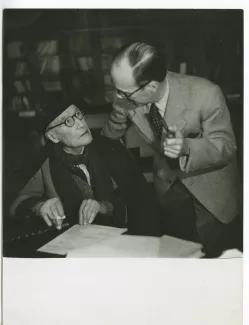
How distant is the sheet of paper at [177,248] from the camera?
5.61 ft

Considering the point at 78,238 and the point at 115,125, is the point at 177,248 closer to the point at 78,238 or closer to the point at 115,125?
the point at 78,238

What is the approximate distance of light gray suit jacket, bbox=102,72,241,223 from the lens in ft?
5.62

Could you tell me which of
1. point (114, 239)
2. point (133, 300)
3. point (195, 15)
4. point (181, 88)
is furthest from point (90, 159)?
point (195, 15)

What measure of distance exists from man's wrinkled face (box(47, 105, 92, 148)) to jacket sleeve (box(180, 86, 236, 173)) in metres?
0.45

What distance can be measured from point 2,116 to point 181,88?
81 cm

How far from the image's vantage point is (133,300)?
1.71 meters

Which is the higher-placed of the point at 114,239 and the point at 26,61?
the point at 26,61

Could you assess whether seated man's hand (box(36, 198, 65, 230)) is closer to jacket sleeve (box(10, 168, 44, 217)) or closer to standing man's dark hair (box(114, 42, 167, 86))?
jacket sleeve (box(10, 168, 44, 217))

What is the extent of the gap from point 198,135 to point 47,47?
779 millimetres

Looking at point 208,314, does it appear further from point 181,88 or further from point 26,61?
point 26,61

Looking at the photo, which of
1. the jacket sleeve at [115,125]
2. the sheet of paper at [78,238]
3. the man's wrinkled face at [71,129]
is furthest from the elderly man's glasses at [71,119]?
the sheet of paper at [78,238]

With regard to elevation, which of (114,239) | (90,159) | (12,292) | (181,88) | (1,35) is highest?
(1,35)

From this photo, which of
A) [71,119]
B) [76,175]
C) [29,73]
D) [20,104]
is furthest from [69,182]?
[29,73]

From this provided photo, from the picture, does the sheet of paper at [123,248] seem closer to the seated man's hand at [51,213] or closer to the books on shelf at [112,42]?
the seated man's hand at [51,213]
